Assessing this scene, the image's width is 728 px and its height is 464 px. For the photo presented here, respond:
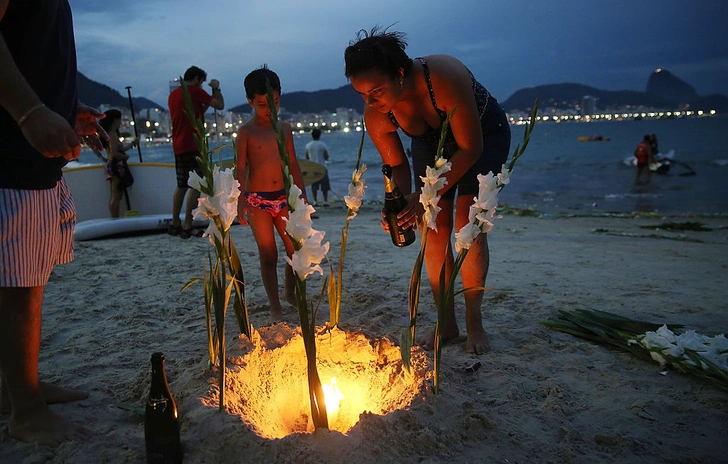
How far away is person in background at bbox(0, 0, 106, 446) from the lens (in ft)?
5.07

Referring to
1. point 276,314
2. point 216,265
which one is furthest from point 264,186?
point 216,265

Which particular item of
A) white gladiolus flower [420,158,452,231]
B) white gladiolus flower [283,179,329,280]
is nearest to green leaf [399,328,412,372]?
white gladiolus flower [420,158,452,231]

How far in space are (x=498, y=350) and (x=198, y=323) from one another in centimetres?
190

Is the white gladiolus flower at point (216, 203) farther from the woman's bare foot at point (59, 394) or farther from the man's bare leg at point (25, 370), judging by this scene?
the woman's bare foot at point (59, 394)

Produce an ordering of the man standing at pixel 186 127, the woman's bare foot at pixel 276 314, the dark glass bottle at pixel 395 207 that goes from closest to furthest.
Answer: the dark glass bottle at pixel 395 207 → the woman's bare foot at pixel 276 314 → the man standing at pixel 186 127

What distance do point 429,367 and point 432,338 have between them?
2.13ft

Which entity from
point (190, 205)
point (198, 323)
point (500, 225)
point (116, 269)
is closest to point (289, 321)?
point (198, 323)

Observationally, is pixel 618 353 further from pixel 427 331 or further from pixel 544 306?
pixel 427 331

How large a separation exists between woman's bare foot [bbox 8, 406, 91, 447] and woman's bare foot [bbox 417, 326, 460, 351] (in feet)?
5.42

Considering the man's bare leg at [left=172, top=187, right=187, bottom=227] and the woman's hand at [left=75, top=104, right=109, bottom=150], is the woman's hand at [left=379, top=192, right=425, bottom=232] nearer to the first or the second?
the woman's hand at [left=75, top=104, right=109, bottom=150]

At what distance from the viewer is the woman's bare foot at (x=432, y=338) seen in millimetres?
2723

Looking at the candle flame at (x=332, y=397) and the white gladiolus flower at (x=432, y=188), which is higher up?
the white gladiolus flower at (x=432, y=188)

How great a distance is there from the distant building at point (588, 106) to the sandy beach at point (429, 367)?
100 metres

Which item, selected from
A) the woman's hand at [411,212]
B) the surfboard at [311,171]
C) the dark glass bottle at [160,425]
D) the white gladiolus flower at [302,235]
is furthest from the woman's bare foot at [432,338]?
the surfboard at [311,171]
